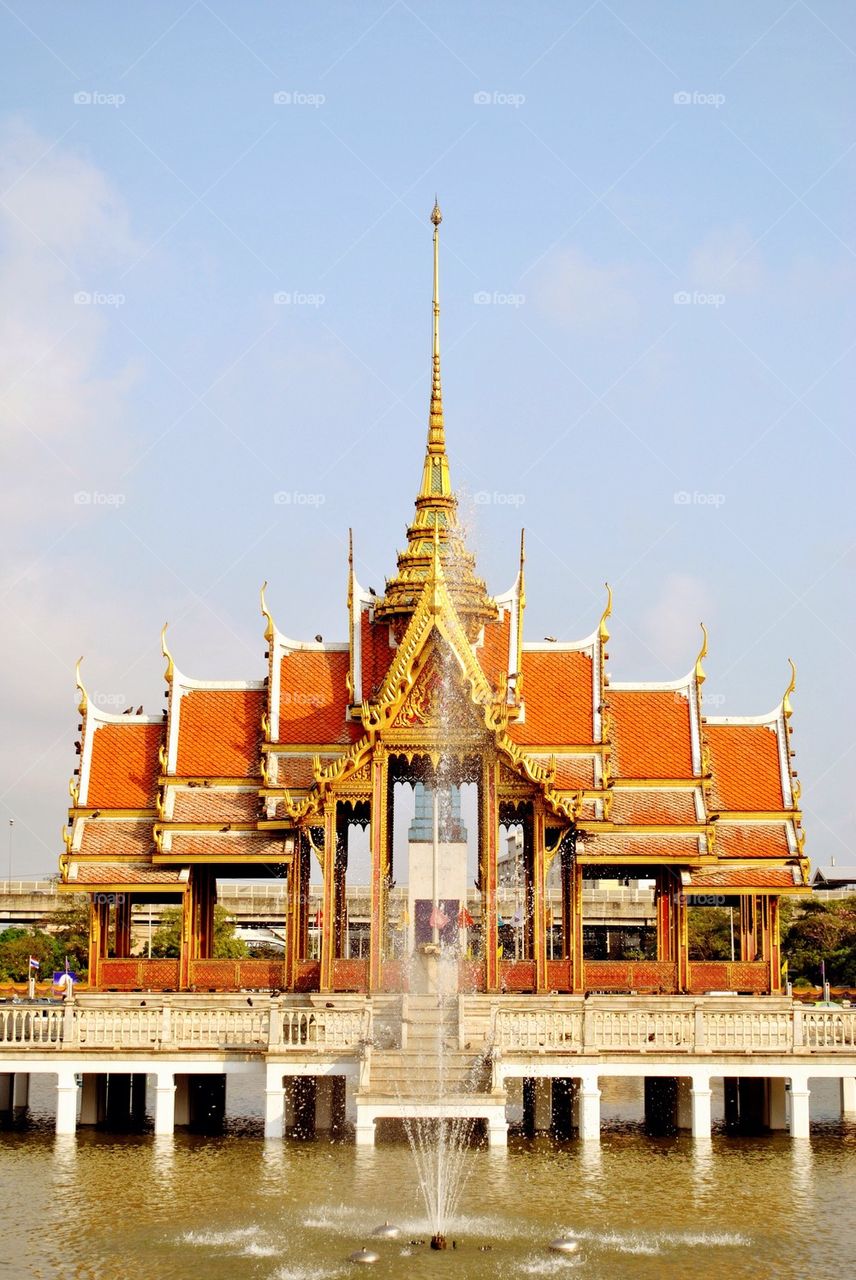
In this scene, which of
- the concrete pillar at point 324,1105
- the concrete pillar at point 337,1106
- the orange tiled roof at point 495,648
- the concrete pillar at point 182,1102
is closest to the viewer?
the concrete pillar at point 324,1105

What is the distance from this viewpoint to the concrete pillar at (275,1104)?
27.7 metres

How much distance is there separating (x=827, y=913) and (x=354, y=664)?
139 feet

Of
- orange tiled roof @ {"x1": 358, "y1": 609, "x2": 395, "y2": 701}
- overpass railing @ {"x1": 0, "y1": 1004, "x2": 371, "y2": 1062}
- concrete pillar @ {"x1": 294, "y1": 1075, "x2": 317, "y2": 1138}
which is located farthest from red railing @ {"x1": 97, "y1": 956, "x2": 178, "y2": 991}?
orange tiled roof @ {"x1": 358, "y1": 609, "x2": 395, "y2": 701}

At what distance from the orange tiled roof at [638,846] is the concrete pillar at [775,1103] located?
4913 millimetres

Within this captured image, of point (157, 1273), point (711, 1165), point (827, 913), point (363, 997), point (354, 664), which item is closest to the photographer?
point (157, 1273)

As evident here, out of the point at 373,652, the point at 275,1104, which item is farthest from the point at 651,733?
the point at 275,1104

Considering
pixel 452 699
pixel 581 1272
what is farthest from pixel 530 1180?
pixel 452 699

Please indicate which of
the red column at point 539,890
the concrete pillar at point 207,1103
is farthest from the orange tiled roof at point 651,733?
the concrete pillar at point 207,1103

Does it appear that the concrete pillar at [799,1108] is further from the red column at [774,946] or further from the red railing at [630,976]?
the red column at [774,946]

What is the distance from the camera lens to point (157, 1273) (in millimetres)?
18312

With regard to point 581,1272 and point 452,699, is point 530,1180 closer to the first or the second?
point 581,1272

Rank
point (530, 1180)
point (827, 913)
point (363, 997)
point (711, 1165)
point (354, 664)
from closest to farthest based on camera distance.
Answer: point (530, 1180) → point (711, 1165) → point (363, 997) → point (354, 664) → point (827, 913)

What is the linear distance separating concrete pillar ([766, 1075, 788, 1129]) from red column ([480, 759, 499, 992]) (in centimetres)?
512

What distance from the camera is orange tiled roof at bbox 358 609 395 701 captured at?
35.9 meters
